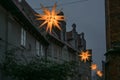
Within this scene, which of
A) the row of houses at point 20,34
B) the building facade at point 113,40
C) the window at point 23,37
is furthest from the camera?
the window at point 23,37

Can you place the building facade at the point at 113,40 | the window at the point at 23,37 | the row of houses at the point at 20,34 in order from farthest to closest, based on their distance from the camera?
the window at the point at 23,37 < the row of houses at the point at 20,34 < the building facade at the point at 113,40

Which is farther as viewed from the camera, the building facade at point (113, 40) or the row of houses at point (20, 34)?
the row of houses at point (20, 34)

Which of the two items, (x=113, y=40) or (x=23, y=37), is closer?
(x=113, y=40)

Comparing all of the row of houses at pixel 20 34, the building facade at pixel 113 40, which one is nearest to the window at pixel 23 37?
the row of houses at pixel 20 34

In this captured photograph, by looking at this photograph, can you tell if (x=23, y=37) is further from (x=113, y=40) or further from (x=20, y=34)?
(x=113, y=40)

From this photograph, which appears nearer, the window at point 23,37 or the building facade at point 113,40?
the building facade at point 113,40

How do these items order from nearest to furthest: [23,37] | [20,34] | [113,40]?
1. [113,40]
2. [20,34]
3. [23,37]

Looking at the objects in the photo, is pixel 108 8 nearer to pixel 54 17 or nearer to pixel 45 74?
pixel 54 17

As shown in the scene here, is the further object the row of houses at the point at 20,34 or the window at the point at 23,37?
the window at the point at 23,37

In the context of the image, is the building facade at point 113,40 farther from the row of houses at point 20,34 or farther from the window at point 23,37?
the window at point 23,37

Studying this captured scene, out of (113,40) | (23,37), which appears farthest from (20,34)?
(113,40)

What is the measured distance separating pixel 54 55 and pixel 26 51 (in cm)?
1402

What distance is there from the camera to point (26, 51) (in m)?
25.9

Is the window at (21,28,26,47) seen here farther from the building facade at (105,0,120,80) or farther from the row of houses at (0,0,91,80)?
the building facade at (105,0,120,80)
